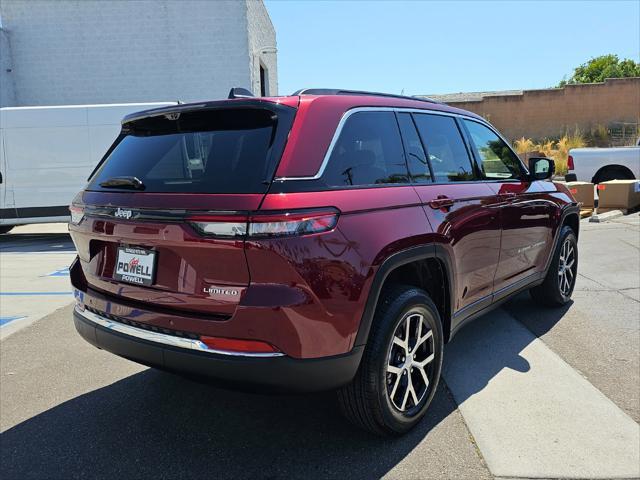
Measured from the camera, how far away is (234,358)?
7.36 ft

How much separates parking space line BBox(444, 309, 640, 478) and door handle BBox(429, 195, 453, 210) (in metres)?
1.28

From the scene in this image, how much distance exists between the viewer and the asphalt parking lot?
259cm

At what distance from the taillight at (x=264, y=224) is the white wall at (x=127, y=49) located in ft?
49.4

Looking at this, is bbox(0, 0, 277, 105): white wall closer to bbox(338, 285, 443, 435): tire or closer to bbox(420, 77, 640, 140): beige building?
bbox(338, 285, 443, 435): tire

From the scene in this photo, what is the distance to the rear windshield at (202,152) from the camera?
91.2 inches

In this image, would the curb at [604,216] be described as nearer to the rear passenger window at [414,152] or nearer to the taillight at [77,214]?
the rear passenger window at [414,152]

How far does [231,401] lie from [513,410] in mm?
1791

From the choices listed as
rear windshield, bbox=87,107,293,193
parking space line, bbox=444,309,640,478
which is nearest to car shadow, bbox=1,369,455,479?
parking space line, bbox=444,309,640,478

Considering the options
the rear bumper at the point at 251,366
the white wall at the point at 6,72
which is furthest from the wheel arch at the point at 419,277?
the white wall at the point at 6,72

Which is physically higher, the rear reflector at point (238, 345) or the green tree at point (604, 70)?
the green tree at point (604, 70)

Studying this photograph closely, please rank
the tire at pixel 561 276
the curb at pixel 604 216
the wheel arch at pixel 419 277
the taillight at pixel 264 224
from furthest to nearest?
1. the curb at pixel 604 216
2. the tire at pixel 561 276
3. the wheel arch at pixel 419 277
4. the taillight at pixel 264 224

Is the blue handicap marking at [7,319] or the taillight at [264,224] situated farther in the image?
the blue handicap marking at [7,319]

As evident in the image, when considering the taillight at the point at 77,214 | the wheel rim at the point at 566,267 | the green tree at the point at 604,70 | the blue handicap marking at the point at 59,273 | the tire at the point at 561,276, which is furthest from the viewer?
the green tree at the point at 604,70

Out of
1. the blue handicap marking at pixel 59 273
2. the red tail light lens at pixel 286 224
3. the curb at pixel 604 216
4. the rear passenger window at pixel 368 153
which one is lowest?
the blue handicap marking at pixel 59 273
